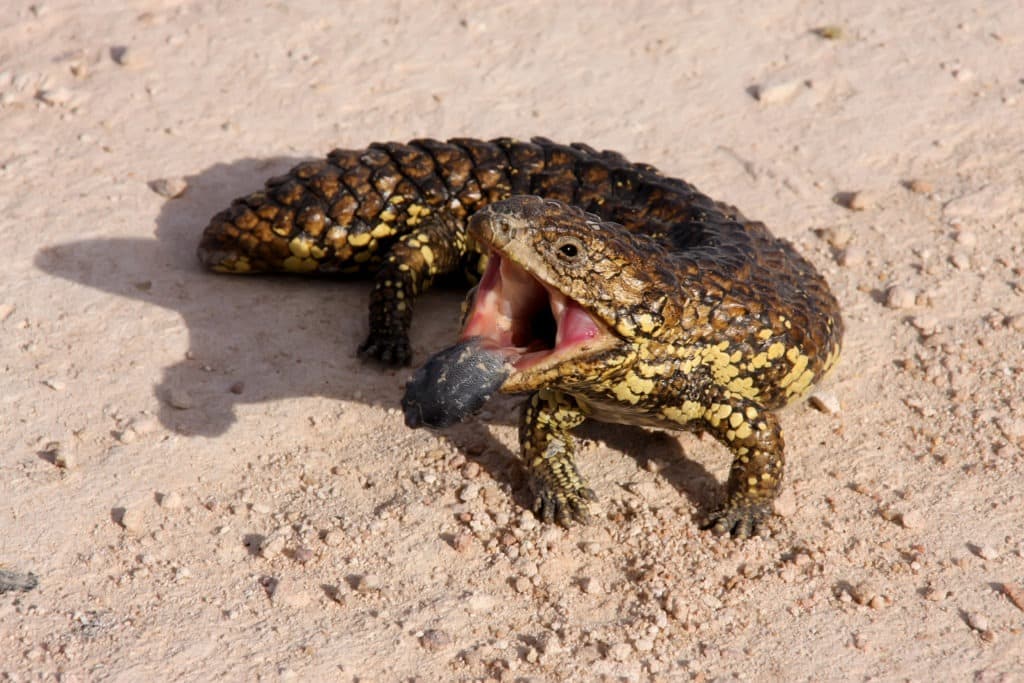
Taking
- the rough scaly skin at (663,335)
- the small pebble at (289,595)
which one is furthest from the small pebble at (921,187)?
the small pebble at (289,595)

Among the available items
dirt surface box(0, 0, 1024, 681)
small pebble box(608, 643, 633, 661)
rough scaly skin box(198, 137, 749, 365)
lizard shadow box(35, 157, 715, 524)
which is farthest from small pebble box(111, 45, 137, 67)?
small pebble box(608, 643, 633, 661)

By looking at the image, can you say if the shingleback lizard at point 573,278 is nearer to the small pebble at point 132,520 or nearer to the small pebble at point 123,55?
the small pebble at point 132,520

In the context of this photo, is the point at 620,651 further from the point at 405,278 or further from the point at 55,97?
the point at 55,97

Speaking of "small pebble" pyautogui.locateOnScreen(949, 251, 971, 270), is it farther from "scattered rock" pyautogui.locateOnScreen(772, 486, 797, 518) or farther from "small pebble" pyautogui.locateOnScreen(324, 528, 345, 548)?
"small pebble" pyautogui.locateOnScreen(324, 528, 345, 548)

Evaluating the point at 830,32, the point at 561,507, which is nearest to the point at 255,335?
the point at 561,507

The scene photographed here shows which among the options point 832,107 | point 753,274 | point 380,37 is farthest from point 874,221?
point 380,37

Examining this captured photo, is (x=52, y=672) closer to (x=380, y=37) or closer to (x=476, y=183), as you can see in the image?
(x=476, y=183)
